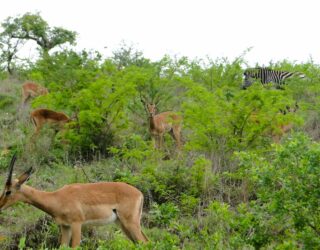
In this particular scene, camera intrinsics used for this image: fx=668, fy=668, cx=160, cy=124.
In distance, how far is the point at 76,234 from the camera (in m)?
7.59

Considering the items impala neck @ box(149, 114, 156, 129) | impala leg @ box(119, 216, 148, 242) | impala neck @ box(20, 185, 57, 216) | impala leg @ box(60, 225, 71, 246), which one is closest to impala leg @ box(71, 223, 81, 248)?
impala leg @ box(60, 225, 71, 246)

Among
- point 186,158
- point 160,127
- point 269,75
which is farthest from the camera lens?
point 269,75

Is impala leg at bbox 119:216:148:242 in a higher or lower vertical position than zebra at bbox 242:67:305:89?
lower

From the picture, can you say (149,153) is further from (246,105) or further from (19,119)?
(19,119)

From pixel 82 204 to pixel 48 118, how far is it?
6.08m

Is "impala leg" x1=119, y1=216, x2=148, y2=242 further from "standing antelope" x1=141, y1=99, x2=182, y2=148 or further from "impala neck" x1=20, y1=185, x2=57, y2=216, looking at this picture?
"standing antelope" x1=141, y1=99, x2=182, y2=148

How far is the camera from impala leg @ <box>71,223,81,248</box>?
7.47 m

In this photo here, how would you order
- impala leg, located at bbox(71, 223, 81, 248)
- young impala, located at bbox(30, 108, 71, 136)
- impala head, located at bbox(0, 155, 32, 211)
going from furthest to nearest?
young impala, located at bbox(30, 108, 71, 136) → impala head, located at bbox(0, 155, 32, 211) → impala leg, located at bbox(71, 223, 81, 248)

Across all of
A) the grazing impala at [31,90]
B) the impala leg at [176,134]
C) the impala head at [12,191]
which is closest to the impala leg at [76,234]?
the impala head at [12,191]

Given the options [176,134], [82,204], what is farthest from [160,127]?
[82,204]

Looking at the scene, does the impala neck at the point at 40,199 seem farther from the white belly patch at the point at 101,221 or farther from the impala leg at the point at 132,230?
the impala leg at the point at 132,230

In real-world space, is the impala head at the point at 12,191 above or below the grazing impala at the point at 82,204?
above

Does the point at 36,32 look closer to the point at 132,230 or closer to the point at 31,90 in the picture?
the point at 31,90

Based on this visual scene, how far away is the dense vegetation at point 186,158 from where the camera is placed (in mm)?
5816
